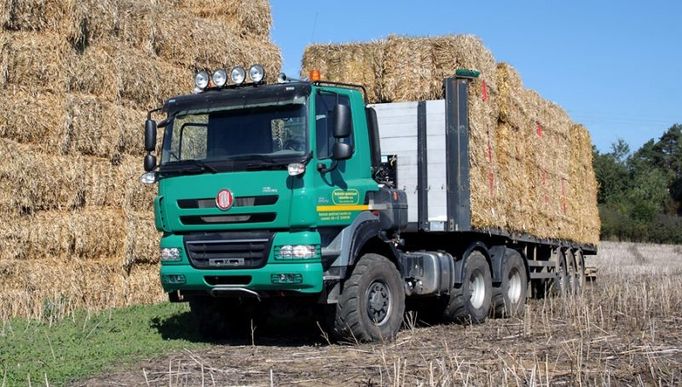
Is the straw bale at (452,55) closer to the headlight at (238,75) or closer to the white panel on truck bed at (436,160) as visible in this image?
the white panel on truck bed at (436,160)

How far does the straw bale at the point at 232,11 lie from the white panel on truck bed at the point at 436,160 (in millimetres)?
5446

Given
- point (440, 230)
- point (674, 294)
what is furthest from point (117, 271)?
point (674, 294)

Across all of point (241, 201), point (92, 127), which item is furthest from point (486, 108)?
point (92, 127)

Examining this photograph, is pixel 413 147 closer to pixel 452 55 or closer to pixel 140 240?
pixel 452 55

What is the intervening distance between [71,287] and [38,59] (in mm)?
3255

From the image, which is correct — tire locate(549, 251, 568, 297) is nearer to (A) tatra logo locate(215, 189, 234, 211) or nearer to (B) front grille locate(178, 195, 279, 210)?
(B) front grille locate(178, 195, 279, 210)

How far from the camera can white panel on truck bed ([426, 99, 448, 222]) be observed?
1255 cm

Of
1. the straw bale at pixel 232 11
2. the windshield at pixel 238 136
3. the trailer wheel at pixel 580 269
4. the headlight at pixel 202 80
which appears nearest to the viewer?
the windshield at pixel 238 136

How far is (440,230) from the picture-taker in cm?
1248

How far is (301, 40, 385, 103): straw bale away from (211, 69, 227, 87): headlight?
303cm

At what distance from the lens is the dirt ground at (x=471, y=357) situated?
768 centimetres

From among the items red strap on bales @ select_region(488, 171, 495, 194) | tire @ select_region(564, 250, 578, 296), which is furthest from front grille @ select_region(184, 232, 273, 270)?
tire @ select_region(564, 250, 578, 296)

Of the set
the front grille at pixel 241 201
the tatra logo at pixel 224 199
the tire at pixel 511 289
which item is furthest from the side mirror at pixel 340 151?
the tire at pixel 511 289

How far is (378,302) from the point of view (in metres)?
10.9
